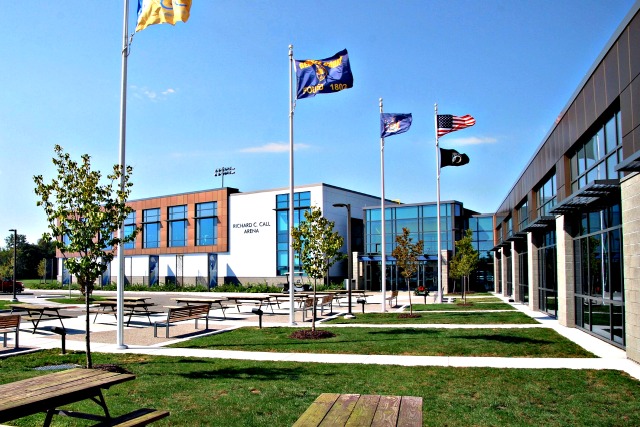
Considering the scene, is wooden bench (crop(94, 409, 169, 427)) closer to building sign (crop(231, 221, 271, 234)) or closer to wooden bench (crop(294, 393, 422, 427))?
wooden bench (crop(294, 393, 422, 427))

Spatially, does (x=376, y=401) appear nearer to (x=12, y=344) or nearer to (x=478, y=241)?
(x=12, y=344)

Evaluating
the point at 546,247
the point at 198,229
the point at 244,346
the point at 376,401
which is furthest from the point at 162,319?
the point at 198,229

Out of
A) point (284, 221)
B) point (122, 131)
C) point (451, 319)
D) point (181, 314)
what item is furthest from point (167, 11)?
point (284, 221)

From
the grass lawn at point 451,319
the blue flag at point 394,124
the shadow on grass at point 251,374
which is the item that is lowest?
the grass lawn at point 451,319

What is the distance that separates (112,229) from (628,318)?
10735 millimetres

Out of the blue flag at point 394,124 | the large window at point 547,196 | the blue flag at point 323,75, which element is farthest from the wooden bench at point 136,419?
the blue flag at point 394,124

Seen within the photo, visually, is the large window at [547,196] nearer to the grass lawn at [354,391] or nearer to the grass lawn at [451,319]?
the grass lawn at [451,319]

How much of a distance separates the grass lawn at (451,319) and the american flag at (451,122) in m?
11.0

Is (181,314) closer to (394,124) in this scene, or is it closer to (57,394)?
(57,394)

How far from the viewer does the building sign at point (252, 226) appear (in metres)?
58.8

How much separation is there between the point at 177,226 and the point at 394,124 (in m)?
44.5

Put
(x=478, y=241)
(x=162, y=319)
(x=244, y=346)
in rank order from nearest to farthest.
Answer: (x=244, y=346) → (x=162, y=319) → (x=478, y=241)

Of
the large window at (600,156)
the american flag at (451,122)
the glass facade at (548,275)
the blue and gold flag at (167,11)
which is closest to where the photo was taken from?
the large window at (600,156)

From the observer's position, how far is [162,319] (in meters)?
22.5
